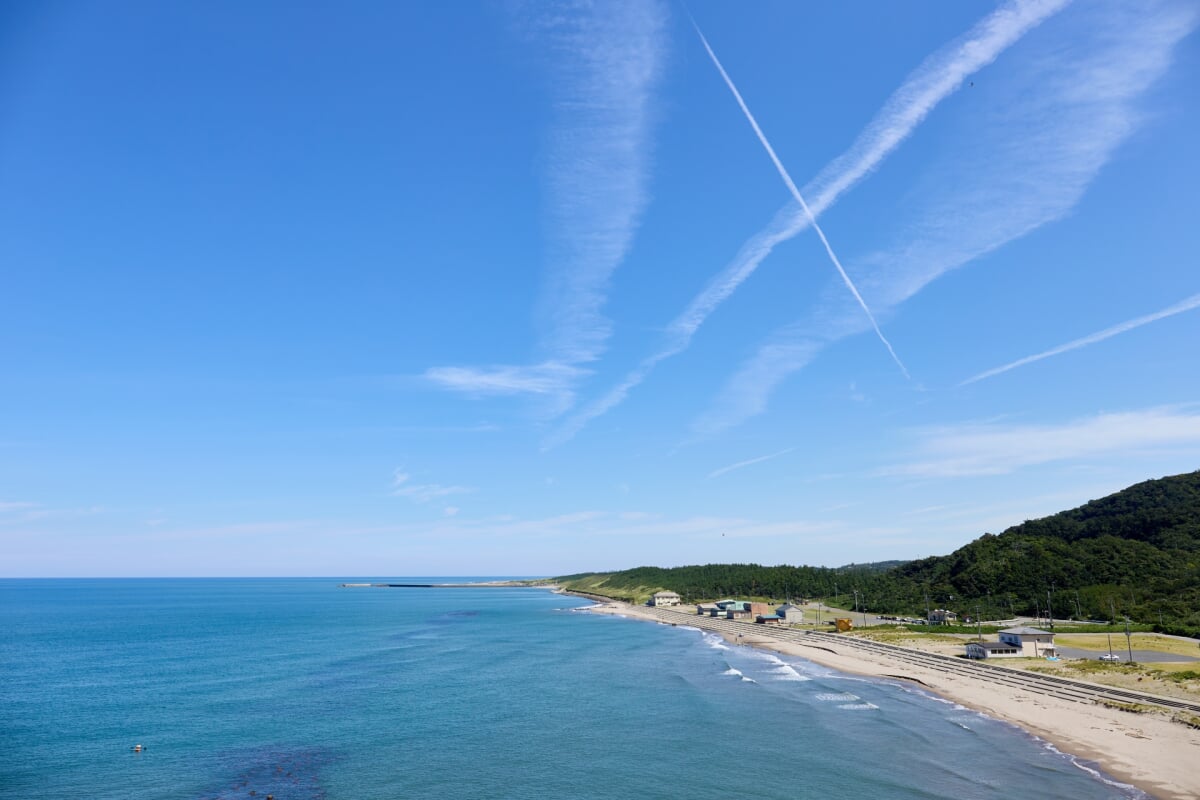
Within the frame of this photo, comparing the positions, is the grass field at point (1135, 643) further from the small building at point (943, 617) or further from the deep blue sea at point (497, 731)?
the deep blue sea at point (497, 731)

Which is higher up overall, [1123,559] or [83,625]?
[1123,559]

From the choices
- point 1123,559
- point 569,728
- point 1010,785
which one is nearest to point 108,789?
point 569,728

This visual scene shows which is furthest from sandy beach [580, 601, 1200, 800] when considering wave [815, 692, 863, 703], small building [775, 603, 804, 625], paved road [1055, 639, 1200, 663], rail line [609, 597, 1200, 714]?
small building [775, 603, 804, 625]

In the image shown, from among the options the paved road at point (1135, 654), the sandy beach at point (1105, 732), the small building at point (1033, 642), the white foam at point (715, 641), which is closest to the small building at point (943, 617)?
the paved road at point (1135, 654)

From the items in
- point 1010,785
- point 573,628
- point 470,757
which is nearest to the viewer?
point 1010,785

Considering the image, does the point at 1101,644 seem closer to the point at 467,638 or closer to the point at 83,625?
→ the point at 467,638

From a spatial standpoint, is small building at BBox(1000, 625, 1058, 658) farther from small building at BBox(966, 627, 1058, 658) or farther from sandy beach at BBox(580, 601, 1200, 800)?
sandy beach at BBox(580, 601, 1200, 800)
